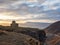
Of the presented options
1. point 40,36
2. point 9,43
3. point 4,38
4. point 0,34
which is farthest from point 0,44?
point 40,36

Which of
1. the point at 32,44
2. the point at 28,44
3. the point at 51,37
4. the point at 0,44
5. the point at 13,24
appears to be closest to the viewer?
the point at 0,44

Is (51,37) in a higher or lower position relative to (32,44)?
lower

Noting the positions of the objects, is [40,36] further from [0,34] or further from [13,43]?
[13,43]

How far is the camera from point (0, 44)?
54.0ft

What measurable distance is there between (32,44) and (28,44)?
185 centimetres

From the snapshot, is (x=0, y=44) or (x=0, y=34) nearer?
(x=0, y=44)

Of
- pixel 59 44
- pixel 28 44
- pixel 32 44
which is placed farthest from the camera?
pixel 59 44

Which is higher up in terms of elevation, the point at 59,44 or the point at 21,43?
the point at 21,43

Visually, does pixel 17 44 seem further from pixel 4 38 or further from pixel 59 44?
pixel 59 44

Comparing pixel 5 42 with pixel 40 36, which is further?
Result: pixel 40 36

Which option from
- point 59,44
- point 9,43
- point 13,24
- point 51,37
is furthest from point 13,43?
point 51,37

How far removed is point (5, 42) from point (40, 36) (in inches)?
795

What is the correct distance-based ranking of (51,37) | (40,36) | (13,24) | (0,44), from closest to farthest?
(0,44) → (40,36) → (13,24) → (51,37)

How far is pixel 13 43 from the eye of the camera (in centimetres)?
1705
